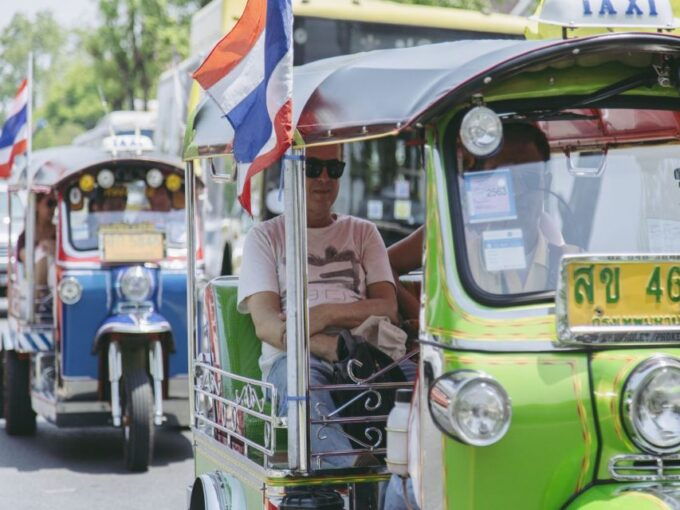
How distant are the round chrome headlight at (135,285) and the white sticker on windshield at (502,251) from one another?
6.03 m

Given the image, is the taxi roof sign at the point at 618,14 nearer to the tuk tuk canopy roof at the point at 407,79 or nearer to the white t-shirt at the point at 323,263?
the tuk tuk canopy roof at the point at 407,79

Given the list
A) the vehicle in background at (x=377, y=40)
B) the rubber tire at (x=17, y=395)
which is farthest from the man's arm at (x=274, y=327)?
the vehicle in background at (x=377, y=40)

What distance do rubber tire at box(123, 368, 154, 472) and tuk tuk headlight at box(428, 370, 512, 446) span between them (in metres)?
5.81

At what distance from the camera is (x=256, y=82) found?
15.4 ft

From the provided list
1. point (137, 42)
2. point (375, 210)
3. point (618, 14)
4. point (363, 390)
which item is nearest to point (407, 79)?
point (618, 14)

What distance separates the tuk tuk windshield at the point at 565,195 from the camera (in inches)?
162

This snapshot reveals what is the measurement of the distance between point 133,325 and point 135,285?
360mm

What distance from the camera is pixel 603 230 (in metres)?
4.37

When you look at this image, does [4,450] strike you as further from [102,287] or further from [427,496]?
[427,496]

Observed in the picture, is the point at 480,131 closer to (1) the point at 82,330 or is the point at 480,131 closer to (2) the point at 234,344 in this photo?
(2) the point at 234,344

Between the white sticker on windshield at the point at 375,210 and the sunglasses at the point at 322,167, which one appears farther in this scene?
the white sticker on windshield at the point at 375,210

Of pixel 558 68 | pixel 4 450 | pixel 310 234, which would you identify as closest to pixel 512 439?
pixel 558 68

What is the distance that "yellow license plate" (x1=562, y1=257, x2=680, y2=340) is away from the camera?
4016 mm

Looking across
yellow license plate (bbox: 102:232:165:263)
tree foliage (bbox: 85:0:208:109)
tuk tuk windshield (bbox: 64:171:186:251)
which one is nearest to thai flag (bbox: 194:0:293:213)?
yellow license plate (bbox: 102:232:165:263)
